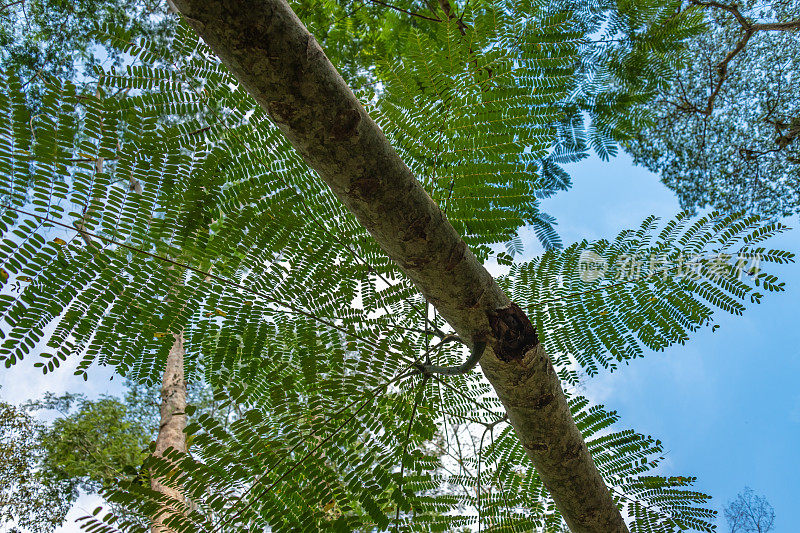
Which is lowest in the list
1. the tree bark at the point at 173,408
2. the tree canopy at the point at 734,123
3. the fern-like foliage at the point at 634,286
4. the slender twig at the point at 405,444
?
the slender twig at the point at 405,444

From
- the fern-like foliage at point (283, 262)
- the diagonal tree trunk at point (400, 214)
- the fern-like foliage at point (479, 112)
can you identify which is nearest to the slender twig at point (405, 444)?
the fern-like foliage at point (283, 262)

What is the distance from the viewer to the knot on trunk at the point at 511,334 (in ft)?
3.67

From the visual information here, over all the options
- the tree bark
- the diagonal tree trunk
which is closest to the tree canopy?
the diagonal tree trunk

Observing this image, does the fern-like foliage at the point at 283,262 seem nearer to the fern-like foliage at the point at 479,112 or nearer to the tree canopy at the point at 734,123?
the fern-like foliage at the point at 479,112

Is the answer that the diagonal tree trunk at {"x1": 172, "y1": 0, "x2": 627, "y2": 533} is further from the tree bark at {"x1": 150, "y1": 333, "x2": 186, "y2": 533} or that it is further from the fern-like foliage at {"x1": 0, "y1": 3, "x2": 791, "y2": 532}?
the tree bark at {"x1": 150, "y1": 333, "x2": 186, "y2": 533}

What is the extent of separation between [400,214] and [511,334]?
419 mm

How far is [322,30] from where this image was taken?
2762 mm

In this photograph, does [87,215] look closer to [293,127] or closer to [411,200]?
[293,127]

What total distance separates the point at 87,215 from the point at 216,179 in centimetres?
31

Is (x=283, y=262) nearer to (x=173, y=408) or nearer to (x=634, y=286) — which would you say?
(x=634, y=286)

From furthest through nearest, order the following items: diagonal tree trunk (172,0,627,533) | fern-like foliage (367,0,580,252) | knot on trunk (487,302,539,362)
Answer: fern-like foliage (367,0,580,252), knot on trunk (487,302,539,362), diagonal tree trunk (172,0,627,533)

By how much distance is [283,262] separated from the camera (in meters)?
1.39

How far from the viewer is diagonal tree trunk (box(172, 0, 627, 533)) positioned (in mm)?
708

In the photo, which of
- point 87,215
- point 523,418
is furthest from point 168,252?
point 523,418
